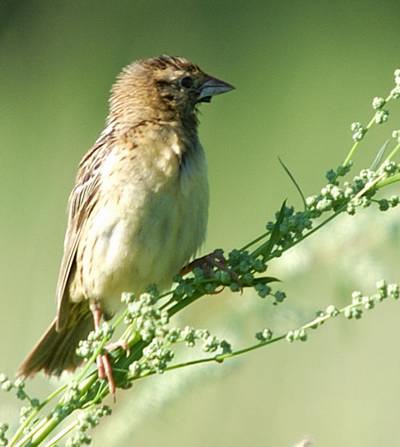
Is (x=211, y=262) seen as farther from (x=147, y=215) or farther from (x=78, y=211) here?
(x=78, y=211)

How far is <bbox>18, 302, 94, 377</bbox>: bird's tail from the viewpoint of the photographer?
3.93 metres

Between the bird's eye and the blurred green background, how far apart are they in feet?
2.24

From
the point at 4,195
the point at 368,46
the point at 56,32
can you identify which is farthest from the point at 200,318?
the point at 368,46

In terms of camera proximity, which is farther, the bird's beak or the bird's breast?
the bird's beak

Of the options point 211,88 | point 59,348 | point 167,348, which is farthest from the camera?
point 211,88

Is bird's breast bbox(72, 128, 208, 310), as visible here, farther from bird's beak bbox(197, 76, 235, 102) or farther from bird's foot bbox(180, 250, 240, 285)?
bird's beak bbox(197, 76, 235, 102)

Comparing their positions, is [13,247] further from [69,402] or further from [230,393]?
[69,402]

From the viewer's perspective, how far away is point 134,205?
3670 millimetres

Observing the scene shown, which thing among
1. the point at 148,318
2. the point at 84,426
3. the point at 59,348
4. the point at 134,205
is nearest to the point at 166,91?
the point at 134,205

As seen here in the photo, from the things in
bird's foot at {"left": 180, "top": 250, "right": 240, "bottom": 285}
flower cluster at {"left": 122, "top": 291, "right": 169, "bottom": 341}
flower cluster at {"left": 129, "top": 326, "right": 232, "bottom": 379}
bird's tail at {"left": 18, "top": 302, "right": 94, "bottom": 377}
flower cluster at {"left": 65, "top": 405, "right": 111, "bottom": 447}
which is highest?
bird's tail at {"left": 18, "top": 302, "right": 94, "bottom": 377}

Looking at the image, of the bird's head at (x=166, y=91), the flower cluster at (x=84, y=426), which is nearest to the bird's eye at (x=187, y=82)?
the bird's head at (x=166, y=91)

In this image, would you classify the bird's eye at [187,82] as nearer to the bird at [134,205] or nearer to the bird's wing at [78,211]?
the bird at [134,205]

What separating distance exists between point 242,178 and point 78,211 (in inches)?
99.4

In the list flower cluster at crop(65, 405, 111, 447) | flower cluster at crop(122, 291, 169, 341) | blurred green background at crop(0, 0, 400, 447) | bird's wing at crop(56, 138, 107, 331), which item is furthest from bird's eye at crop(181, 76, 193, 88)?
flower cluster at crop(65, 405, 111, 447)
